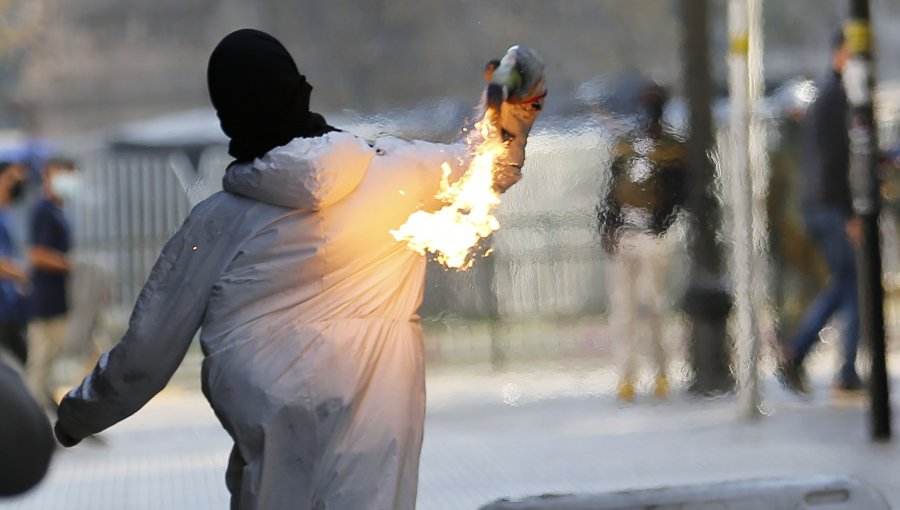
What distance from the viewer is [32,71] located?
1154 centimetres

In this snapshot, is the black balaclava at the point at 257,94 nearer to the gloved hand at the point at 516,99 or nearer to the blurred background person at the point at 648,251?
the gloved hand at the point at 516,99

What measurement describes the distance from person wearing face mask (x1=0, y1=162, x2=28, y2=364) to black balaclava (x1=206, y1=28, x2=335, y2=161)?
16.7 ft

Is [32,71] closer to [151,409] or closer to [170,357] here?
[151,409]

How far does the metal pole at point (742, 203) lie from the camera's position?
8344mm

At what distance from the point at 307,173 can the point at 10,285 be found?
219 inches

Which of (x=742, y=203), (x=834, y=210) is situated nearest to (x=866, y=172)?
(x=742, y=203)

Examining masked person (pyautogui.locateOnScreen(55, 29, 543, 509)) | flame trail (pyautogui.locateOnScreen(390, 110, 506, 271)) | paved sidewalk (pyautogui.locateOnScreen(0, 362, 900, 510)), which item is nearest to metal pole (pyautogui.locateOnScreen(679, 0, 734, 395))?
paved sidewalk (pyautogui.locateOnScreen(0, 362, 900, 510))

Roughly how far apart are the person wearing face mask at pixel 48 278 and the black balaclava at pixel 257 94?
17.3 feet

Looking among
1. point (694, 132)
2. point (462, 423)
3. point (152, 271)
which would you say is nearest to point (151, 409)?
point (462, 423)

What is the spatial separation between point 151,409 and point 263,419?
5.47m

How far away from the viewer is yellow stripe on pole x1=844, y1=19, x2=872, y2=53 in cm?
740

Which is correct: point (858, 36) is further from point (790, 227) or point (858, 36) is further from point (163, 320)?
point (163, 320)

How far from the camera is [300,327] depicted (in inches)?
126

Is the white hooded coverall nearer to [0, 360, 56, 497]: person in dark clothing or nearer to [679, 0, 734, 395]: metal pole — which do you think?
[0, 360, 56, 497]: person in dark clothing
